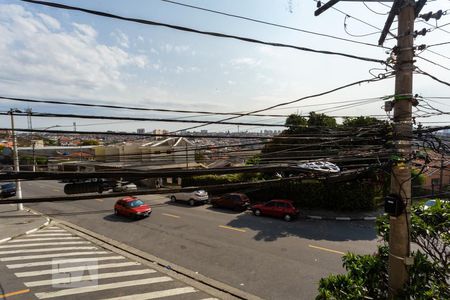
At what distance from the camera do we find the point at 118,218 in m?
20.3

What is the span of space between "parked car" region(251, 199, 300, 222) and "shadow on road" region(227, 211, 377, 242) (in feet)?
1.17

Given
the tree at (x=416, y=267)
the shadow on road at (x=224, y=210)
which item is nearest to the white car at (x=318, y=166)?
the tree at (x=416, y=267)

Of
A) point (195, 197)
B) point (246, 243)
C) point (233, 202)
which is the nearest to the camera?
point (246, 243)

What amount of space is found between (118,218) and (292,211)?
12092 millimetres

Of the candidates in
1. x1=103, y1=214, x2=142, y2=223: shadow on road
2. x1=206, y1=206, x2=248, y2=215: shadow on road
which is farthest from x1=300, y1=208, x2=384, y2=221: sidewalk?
x1=103, y1=214, x2=142, y2=223: shadow on road

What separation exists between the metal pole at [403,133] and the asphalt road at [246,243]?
217 inches

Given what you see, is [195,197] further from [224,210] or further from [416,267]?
[416,267]

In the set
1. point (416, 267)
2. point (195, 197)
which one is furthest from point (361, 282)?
point (195, 197)

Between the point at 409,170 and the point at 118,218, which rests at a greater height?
the point at 409,170

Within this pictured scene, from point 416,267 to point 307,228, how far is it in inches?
468

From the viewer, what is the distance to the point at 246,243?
1455 centimetres

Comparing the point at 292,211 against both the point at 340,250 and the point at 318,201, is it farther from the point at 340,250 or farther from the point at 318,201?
the point at 340,250

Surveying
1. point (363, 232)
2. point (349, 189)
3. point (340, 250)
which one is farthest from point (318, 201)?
point (340, 250)

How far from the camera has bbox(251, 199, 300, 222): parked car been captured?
18.6 meters
